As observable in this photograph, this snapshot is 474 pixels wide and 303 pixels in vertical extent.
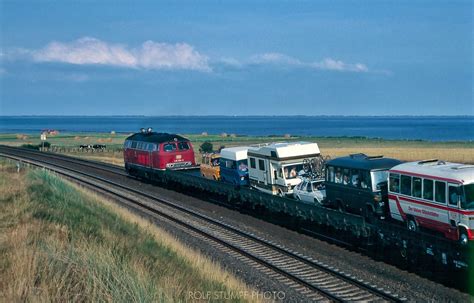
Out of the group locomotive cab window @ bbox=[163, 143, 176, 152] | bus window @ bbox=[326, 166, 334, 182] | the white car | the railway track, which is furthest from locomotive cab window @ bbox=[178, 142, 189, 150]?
bus window @ bbox=[326, 166, 334, 182]

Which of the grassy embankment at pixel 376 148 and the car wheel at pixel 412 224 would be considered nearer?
the car wheel at pixel 412 224

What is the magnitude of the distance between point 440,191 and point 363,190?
4037 mm

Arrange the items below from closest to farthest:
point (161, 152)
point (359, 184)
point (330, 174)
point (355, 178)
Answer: point (359, 184), point (355, 178), point (330, 174), point (161, 152)

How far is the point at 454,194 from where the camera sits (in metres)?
15.5

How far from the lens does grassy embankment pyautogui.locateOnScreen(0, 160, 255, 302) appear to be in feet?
30.8

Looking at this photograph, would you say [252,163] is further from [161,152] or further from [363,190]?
[161,152]

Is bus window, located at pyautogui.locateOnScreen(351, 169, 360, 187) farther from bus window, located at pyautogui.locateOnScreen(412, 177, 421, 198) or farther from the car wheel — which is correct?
bus window, located at pyautogui.locateOnScreen(412, 177, 421, 198)

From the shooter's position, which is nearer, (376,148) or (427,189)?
(427,189)

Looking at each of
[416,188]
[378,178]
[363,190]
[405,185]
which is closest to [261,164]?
[363,190]

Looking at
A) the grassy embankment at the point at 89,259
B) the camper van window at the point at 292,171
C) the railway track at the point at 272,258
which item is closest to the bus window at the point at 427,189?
the railway track at the point at 272,258

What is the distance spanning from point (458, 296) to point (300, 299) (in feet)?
12.2

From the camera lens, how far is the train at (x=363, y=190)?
15.4 meters

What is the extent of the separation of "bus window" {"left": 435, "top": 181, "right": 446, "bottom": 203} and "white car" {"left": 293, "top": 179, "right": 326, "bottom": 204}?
7.20m

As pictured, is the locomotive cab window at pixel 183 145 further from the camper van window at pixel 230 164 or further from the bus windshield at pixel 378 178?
the bus windshield at pixel 378 178
